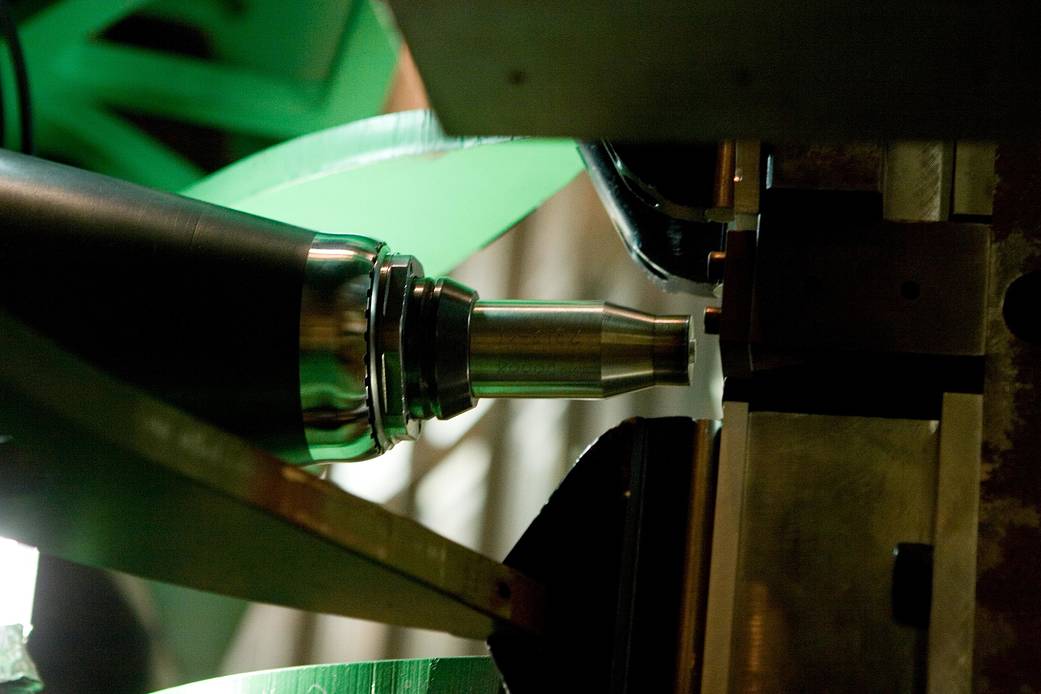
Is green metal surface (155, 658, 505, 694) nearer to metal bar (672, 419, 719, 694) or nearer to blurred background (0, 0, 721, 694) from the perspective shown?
metal bar (672, 419, 719, 694)

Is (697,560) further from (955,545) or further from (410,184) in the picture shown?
(410,184)

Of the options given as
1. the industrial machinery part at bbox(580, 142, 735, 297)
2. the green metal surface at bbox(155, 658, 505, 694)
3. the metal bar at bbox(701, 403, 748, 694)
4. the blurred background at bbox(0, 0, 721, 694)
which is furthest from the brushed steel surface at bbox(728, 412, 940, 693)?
the blurred background at bbox(0, 0, 721, 694)

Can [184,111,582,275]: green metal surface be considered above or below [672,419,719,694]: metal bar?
above

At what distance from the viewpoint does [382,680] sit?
24.6 inches

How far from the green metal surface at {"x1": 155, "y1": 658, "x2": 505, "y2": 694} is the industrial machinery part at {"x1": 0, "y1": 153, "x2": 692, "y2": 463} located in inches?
6.2

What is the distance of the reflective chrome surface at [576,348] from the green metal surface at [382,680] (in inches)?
7.2

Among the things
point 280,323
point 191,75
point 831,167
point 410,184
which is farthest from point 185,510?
point 191,75

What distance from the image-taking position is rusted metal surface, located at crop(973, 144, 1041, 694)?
417mm

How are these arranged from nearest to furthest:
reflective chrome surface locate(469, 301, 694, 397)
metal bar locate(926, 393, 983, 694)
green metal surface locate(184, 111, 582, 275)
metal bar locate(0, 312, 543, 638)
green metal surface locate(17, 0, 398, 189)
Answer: metal bar locate(0, 312, 543, 638) → metal bar locate(926, 393, 983, 694) → reflective chrome surface locate(469, 301, 694, 397) → green metal surface locate(184, 111, 582, 275) → green metal surface locate(17, 0, 398, 189)

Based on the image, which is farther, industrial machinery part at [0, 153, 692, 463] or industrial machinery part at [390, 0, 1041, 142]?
industrial machinery part at [0, 153, 692, 463]

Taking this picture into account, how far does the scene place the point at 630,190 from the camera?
57 cm

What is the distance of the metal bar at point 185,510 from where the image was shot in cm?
26

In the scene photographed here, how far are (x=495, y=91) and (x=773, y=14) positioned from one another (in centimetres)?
8

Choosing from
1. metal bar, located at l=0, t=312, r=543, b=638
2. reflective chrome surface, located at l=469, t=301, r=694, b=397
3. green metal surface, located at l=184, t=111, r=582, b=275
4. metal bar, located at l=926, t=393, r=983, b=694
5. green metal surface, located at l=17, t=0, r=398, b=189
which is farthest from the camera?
green metal surface, located at l=17, t=0, r=398, b=189
